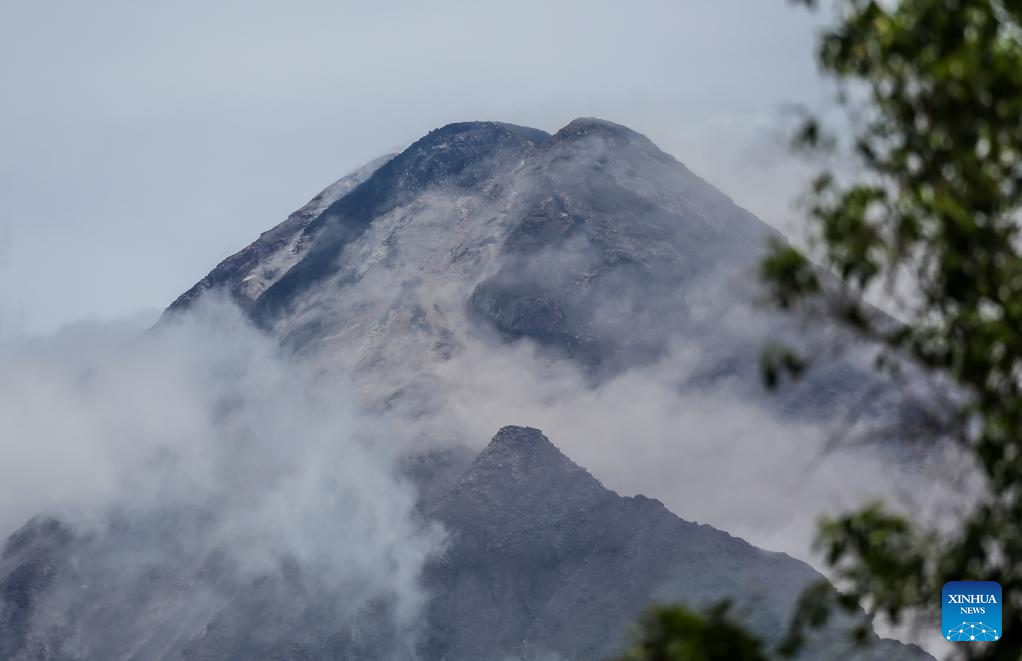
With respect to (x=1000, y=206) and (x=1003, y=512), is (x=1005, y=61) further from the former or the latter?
(x=1003, y=512)

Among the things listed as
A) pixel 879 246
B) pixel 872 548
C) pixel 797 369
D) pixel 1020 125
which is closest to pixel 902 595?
pixel 872 548

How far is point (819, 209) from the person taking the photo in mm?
23594

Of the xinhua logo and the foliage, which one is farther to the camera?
the xinhua logo

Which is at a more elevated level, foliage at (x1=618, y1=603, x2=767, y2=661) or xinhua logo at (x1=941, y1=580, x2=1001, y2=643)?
foliage at (x1=618, y1=603, x2=767, y2=661)

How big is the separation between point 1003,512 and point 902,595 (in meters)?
2.02

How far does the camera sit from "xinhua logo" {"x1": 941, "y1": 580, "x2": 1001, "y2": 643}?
75.5ft

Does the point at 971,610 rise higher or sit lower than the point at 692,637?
lower

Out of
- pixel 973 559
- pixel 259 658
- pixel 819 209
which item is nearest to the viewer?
pixel 973 559

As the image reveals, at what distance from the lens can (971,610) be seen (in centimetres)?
2511

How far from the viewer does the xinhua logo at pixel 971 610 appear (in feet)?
75.5

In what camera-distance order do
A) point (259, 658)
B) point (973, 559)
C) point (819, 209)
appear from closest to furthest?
point (973, 559) → point (819, 209) → point (259, 658)

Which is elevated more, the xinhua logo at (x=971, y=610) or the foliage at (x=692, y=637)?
the foliage at (x=692, y=637)

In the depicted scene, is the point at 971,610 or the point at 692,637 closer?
the point at 692,637

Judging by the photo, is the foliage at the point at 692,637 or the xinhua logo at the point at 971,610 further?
the xinhua logo at the point at 971,610
